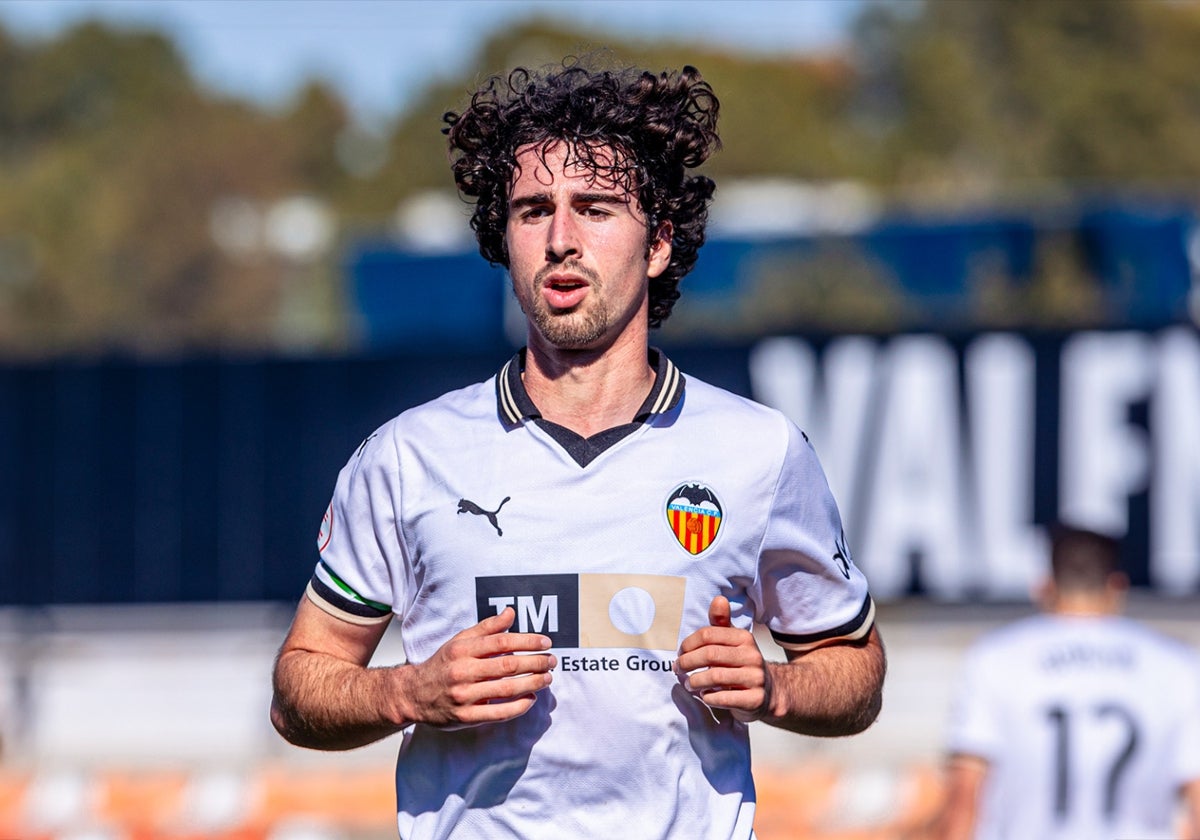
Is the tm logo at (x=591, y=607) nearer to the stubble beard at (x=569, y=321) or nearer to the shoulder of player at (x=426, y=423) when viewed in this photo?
the shoulder of player at (x=426, y=423)

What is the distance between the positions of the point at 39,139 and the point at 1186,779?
7339cm

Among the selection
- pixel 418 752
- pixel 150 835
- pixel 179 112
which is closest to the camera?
pixel 418 752

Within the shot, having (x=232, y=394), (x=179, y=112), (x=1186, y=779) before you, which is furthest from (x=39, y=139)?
(x=1186, y=779)

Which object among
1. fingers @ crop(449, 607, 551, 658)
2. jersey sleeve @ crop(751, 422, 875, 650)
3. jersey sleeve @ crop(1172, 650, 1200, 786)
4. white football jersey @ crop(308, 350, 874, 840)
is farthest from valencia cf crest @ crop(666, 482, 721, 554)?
jersey sleeve @ crop(1172, 650, 1200, 786)

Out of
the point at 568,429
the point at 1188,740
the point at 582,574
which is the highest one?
the point at 568,429

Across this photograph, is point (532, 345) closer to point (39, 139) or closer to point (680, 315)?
point (680, 315)

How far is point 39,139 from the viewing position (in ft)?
246

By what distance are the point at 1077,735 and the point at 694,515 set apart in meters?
2.75

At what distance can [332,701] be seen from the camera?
3.83 meters

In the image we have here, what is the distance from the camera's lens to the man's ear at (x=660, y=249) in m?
4.16

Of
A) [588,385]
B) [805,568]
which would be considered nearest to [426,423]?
[588,385]

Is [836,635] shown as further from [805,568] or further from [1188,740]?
[1188,740]

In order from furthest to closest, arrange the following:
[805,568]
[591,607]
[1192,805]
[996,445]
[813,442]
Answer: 1. [813,442]
2. [996,445]
3. [1192,805]
4. [805,568]
5. [591,607]

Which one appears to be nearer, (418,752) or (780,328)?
(418,752)
